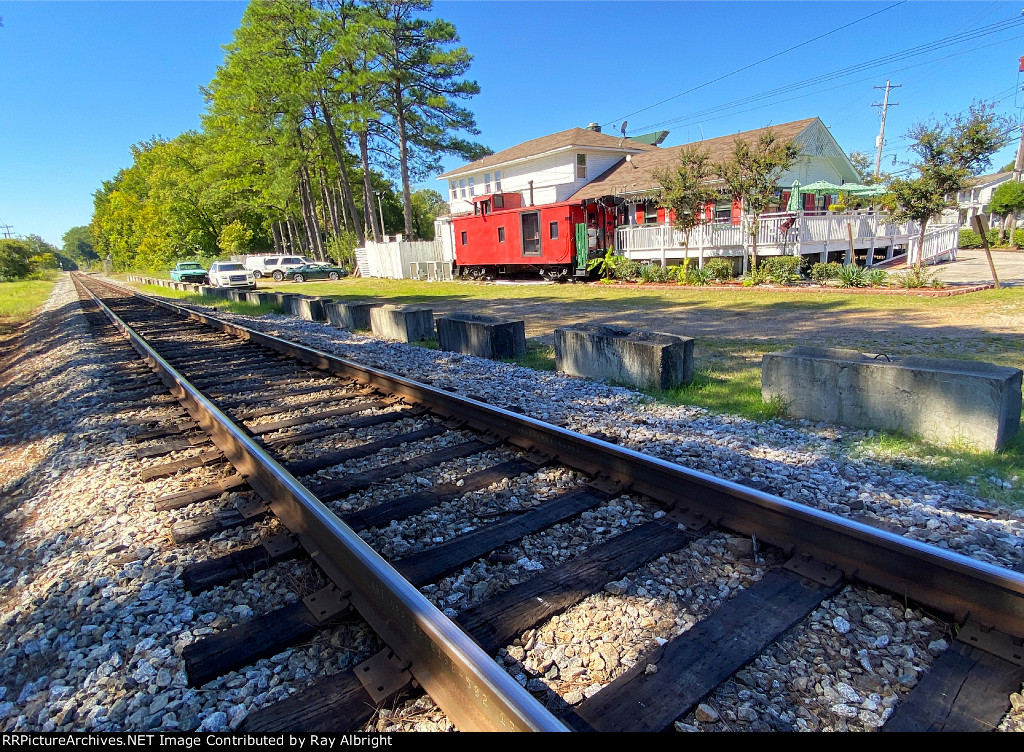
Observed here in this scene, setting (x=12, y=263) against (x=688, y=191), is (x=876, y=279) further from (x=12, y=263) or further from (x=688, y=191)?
(x=12, y=263)

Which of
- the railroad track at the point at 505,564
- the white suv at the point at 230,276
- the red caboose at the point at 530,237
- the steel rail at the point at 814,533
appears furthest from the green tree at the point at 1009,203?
the white suv at the point at 230,276

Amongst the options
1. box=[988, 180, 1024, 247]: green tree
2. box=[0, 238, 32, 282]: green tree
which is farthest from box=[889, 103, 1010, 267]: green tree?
box=[0, 238, 32, 282]: green tree

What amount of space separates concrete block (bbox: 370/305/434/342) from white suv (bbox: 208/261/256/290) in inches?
865

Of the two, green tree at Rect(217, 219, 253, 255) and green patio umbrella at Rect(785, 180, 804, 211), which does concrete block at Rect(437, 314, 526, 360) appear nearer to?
green patio umbrella at Rect(785, 180, 804, 211)

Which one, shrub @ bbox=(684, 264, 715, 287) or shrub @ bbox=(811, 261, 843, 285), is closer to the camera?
shrub @ bbox=(811, 261, 843, 285)

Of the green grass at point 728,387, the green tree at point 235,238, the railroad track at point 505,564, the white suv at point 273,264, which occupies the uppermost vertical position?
the green tree at point 235,238

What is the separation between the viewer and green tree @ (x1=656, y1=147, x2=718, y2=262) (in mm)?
17688

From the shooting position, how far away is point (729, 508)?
3.01 m

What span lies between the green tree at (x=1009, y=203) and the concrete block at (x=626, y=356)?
34.3 metres

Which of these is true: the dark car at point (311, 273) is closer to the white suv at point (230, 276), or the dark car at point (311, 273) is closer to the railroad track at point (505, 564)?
the white suv at point (230, 276)

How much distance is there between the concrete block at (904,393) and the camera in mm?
3967

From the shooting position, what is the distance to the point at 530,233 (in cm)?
2431

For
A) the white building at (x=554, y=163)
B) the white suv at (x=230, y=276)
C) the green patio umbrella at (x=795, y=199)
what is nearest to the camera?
the green patio umbrella at (x=795, y=199)

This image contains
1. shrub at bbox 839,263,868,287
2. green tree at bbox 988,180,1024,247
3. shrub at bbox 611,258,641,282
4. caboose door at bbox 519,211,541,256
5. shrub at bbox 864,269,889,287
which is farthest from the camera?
green tree at bbox 988,180,1024,247
